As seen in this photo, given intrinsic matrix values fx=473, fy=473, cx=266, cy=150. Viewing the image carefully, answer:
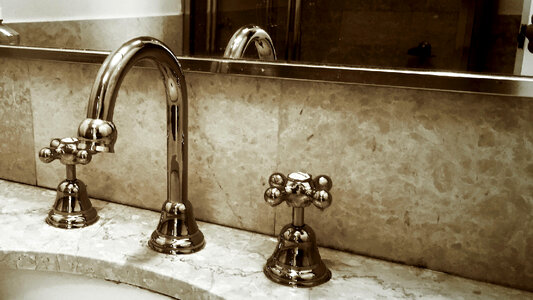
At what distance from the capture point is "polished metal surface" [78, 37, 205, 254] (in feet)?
1.82

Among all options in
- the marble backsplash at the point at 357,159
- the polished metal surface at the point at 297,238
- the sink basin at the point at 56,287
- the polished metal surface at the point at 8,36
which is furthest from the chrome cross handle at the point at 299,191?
the polished metal surface at the point at 8,36

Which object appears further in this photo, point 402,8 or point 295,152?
point 295,152

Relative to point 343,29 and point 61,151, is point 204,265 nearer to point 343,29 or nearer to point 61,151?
point 61,151

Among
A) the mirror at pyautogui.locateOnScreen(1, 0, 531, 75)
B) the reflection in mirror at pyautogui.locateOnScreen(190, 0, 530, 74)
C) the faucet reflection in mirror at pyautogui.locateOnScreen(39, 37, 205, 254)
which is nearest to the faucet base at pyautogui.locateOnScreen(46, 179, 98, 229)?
the faucet reflection in mirror at pyautogui.locateOnScreen(39, 37, 205, 254)

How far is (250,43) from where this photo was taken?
745 millimetres

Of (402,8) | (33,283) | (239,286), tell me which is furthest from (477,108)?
(33,283)

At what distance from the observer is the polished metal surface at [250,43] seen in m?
0.73

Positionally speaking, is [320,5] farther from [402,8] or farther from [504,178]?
[504,178]

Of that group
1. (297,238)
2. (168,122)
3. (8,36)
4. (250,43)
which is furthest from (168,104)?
(8,36)

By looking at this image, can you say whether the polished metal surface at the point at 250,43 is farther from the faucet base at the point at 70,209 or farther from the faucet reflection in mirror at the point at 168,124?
the faucet base at the point at 70,209

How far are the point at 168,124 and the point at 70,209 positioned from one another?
0.25 meters

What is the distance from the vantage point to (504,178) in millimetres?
646

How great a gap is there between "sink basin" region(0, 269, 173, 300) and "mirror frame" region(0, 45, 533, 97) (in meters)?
0.36

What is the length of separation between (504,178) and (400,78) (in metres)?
0.20
